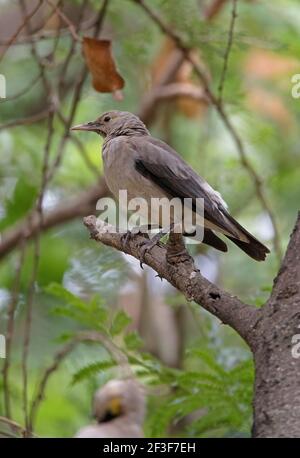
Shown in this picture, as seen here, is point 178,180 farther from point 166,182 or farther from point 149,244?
point 149,244

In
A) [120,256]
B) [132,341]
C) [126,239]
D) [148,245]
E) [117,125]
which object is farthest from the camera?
[120,256]

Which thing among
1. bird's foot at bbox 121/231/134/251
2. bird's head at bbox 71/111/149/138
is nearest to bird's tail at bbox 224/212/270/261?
bird's foot at bbox 121/231/134/251

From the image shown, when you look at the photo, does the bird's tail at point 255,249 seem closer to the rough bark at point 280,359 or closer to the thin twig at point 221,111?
the rough bark at point 280,359

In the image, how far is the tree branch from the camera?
3.50m

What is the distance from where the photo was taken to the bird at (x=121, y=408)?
5.75 m

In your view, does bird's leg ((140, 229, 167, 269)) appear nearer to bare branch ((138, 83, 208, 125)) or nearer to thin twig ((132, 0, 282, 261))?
thin twig ((132, 0, 282, 261))

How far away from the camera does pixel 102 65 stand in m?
5.15

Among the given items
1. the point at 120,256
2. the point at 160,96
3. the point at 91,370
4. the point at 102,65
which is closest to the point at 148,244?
the point at 91,370

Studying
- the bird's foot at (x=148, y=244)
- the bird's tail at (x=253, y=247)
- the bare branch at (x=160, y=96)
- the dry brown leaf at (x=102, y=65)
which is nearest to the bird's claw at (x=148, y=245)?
the bird's foot at (x=148, y=244)

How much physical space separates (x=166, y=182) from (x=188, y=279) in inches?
48.9

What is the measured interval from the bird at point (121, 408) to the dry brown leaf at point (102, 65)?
5.23ft

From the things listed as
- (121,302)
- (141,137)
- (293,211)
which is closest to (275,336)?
(141,137)
